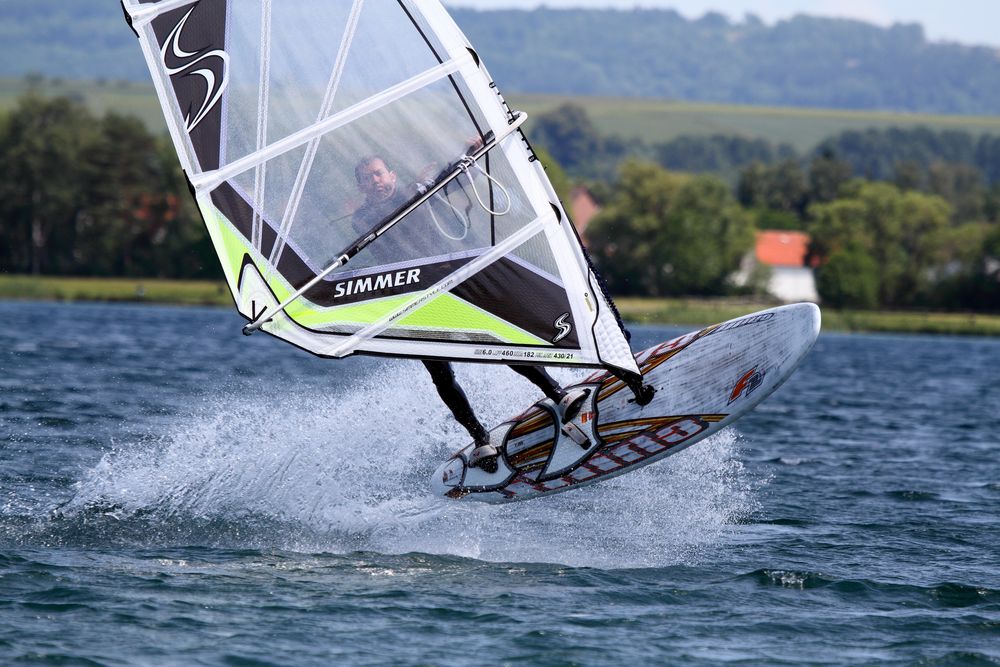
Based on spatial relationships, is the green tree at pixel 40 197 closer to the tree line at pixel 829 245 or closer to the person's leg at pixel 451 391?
the tree line at pixel 829 245

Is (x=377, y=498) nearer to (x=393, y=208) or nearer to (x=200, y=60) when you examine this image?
(x=393, y=208)

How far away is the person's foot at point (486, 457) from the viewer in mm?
9133

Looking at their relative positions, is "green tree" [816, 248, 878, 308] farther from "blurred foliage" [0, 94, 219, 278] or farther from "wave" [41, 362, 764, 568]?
"wave" [41, 362, 764, 568]

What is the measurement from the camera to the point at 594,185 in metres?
92.4

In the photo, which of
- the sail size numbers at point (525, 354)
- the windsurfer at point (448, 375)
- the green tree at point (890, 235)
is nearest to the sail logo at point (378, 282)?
the windsurfer at point (448, 375)

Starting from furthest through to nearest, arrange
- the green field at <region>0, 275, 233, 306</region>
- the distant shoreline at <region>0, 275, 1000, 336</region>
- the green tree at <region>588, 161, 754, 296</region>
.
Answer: the green tree at <region>588, 161, 754, 296</region> < the green field at <region>0, 275, 233, 306</region> < the distant shoreline at <region>0, 275, 1000, 336</region>

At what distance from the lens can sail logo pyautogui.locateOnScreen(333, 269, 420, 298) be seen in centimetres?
804

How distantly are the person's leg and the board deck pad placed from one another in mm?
377

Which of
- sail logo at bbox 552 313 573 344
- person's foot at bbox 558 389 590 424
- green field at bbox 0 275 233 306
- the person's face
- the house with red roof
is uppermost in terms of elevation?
the person's face

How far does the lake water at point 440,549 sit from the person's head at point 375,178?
2.22 m

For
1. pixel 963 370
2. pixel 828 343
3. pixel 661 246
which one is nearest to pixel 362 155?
pixel 963 370

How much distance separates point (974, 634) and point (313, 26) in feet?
16.8

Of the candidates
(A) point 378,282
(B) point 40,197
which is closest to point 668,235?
(B) point 40,197

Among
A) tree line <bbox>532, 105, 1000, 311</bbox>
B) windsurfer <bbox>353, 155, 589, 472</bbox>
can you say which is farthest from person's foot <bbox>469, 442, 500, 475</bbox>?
tree line <bbox>532, 105, 1000, 311</bbox>
